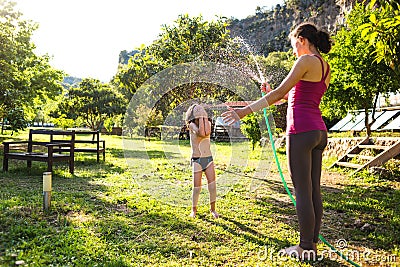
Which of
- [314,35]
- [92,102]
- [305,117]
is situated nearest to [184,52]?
[314,35]

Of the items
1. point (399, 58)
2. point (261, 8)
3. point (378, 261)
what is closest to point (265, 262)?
point (378, 261)

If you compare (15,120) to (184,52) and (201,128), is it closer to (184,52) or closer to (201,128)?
(184,52)

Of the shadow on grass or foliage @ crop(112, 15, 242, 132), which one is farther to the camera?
foliage @ crop(112, 15, 242, 132)

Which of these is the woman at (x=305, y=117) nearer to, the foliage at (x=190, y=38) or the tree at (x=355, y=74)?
the foliage at (x=190, y=38)

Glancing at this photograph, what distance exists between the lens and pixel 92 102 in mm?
36406

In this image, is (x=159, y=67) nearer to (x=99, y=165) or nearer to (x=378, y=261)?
(x=99, y=165)

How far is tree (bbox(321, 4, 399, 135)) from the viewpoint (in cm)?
872

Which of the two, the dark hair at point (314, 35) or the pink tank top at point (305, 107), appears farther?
the dark hair at point (314, 35)

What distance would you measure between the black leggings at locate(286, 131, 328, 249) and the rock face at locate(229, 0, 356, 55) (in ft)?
203

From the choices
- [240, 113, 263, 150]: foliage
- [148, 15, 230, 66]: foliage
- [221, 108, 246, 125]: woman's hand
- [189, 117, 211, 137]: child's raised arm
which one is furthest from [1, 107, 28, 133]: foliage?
[221, 108, 246, 125]: woman's hand

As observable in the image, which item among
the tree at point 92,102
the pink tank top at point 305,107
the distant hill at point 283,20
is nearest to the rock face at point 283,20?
the distant hill at point 283,20

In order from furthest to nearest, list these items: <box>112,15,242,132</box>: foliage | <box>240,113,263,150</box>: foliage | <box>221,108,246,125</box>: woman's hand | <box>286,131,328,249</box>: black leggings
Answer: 1. <box>240,113,263,150</box>: foliage
2. <box>112,15,242,132</box>: foliage
3. <box>286,131,328,249</box>: black leggings
4. <box>221,108,246,125</box>: woman's hand

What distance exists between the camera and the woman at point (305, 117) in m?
2.95

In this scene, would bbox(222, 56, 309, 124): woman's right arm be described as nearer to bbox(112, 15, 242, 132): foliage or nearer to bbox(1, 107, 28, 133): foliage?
bbox(112, 15, 242, 132): foliage
